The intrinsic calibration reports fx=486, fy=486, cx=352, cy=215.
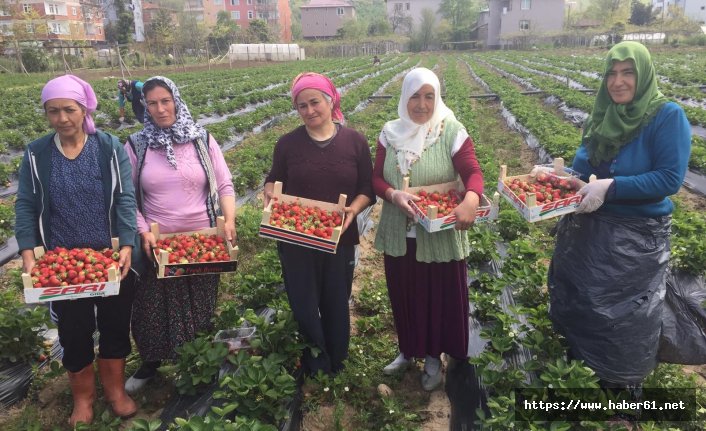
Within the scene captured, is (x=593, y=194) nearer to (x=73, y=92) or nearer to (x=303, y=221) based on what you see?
(x=303, y=221)

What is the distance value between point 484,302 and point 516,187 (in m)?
1.24

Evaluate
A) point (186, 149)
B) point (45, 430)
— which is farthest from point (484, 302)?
point (45, 430)

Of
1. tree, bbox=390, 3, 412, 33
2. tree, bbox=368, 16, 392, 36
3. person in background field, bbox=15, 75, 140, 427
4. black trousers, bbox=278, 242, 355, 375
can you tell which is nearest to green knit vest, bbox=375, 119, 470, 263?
black trousers, bbox=278, 242, 355, 375

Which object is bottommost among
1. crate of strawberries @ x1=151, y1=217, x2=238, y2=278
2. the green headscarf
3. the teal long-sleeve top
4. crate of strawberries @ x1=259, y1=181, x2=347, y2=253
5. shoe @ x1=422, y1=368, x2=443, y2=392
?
shoe @ x1=422, y1=368, x2=443, y2=392

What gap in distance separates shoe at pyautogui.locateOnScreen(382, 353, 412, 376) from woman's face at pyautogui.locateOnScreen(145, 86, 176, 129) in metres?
2.24

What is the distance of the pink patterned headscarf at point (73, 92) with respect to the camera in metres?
2.66

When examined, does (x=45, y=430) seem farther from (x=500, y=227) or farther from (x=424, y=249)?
(x=500, y=227)

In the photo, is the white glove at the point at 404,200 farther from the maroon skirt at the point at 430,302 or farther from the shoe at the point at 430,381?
the shoe at the point at 430,381

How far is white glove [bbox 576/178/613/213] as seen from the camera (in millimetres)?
2605

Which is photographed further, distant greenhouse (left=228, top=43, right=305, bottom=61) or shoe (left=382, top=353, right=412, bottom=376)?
distant greenhouse (left=228, top=43, right=305, bottom=61)

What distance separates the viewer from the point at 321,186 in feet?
10.0

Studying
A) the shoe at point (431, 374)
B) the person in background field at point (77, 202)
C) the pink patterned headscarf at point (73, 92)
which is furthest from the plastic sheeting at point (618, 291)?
the pink patterned headscarf at point (73, 92)

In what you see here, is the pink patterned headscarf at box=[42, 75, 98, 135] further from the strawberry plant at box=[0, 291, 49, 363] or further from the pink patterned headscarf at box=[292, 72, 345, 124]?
the strawberry plant at box=[0, 291, 49, 363]

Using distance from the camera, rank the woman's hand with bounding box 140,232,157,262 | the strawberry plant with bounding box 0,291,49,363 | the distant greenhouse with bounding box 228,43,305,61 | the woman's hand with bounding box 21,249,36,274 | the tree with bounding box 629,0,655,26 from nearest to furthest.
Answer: the woman's hand with bounding box 21,249,36,274, the woman's hand with bounding box 140,232,157,262, the strawberry plant with bounding box 0,291,49,363, the distant greenhouse with bounding box 228,43,305,61, the tree with bounding box 629,0,655,26
